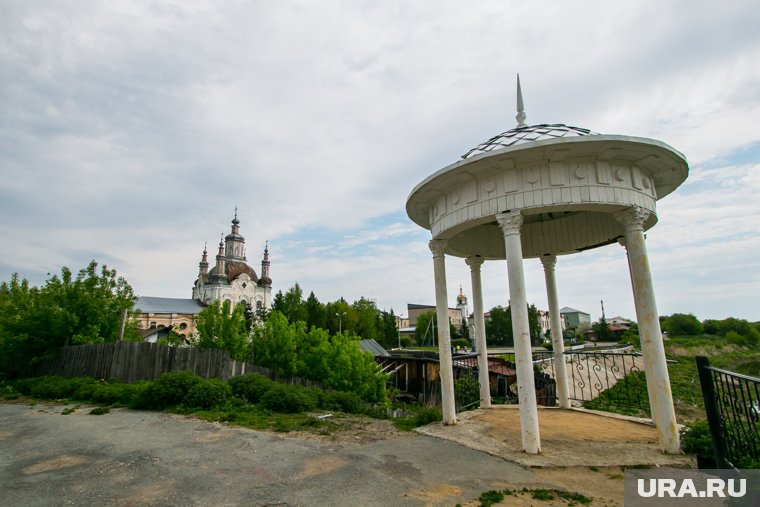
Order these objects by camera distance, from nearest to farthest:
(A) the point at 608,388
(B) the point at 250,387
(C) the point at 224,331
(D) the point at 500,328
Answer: (B) the point at 250,387 → (A) the point at 608,388 → (C) the point at 224,331 → (D) the point at 500,328

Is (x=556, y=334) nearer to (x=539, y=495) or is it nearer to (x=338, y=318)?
(x=539, y=495)

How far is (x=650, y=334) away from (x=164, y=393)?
1161 cm

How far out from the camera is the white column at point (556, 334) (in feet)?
32.4

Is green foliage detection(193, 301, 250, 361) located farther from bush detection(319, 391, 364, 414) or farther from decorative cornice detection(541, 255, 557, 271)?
decorative cornice detection(541, 255, 557, 271)

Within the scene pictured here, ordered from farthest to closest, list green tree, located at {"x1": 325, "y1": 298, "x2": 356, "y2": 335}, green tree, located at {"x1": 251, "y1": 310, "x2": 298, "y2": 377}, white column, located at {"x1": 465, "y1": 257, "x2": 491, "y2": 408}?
green tree, located at {"x1": 325, "y1": 298, "x2": 356, "y2": 335} < green tree, located at {"x1": 251, "y1": 310, "x2": 298, "y2": 377} < white column, located at {"x1": 465, "y1": 257, "x2": 491, "y2": 408}

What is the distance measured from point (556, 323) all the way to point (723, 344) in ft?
146

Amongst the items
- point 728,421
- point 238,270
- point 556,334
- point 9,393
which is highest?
point 238,270

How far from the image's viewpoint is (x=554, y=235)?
10688mm

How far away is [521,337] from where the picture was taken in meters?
6.47

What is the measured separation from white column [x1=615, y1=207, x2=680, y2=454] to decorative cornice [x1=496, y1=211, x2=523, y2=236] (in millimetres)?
2024

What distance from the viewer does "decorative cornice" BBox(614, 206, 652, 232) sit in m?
6.73

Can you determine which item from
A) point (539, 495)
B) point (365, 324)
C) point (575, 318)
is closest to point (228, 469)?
point (539, 495)

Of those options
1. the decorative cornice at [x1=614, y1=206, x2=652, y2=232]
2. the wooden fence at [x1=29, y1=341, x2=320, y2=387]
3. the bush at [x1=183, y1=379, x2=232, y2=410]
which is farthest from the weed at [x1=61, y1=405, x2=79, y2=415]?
the decorative cornice at [x1=614, y1=206, x2=652, y2=232]

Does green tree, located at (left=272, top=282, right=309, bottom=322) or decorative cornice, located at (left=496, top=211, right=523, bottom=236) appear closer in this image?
decorative cornice, located at (left=496, top=211, right=523, bottom=236)
